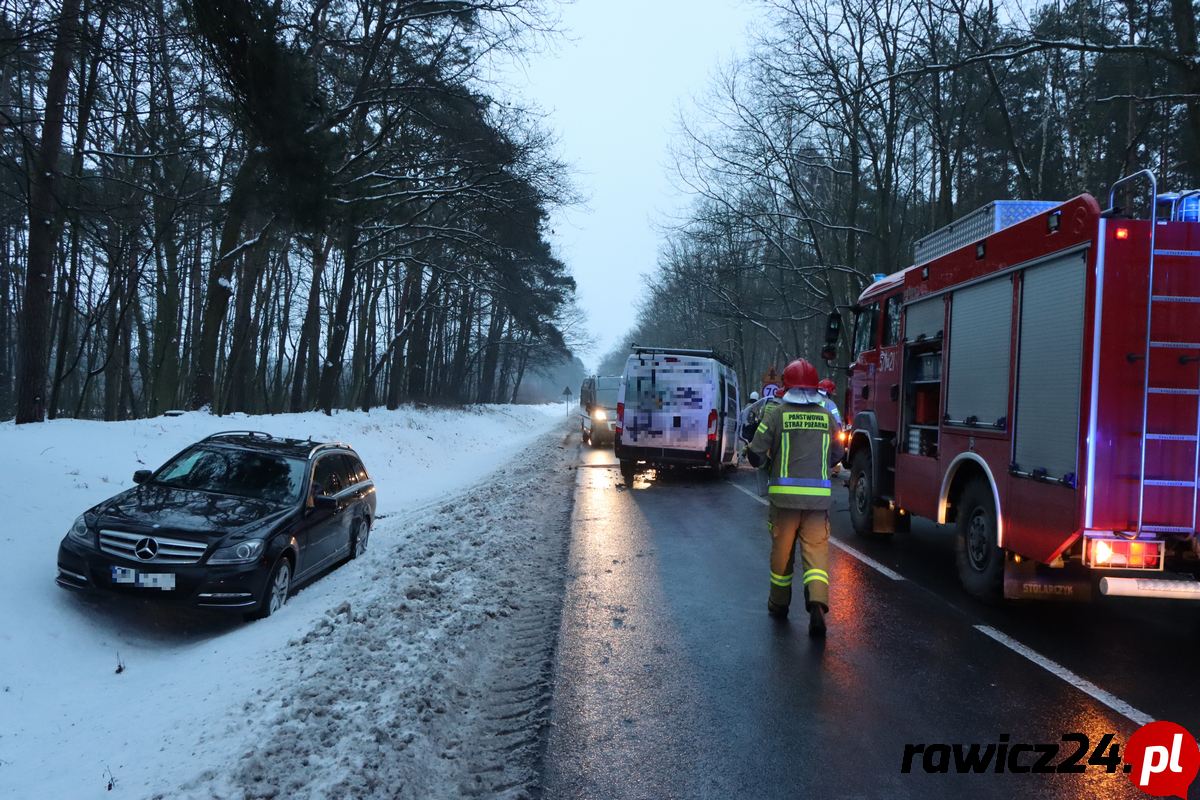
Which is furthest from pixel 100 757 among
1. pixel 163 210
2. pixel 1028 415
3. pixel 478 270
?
pixel 478 270

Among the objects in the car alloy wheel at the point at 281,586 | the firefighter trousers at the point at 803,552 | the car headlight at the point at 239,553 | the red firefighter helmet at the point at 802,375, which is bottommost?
the car alloy wheel at the point at 281,586

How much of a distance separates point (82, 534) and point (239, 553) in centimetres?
134

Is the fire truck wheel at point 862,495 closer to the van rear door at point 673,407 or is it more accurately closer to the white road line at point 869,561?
the white road line at point 869,561

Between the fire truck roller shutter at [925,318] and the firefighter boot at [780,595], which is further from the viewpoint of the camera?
the fire truck roller shutter at [925,318]

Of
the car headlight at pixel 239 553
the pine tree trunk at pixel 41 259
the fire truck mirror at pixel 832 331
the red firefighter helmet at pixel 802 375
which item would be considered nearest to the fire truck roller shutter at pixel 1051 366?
the red firefighter helmet at pixel 802 375

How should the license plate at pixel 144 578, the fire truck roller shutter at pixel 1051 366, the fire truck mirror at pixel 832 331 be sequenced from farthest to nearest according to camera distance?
the fire truck mirror at pixel 832 331
the license plate at pixel 144 578
the fire truck roller shutter at pixel 1051 366

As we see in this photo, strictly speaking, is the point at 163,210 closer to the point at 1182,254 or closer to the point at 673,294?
the point at 1182,254

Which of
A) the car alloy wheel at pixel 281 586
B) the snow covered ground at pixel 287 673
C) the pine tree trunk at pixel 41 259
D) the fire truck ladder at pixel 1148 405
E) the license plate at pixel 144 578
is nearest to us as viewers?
the snow covered ground at pixel 287 673

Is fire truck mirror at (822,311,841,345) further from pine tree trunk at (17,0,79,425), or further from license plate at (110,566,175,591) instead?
pine tree trunk at (17,0,79,425)

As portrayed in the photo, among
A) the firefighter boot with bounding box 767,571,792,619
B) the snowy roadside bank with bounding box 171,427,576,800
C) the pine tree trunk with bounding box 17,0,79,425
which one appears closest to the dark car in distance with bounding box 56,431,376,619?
the snowy roadside bank with bounding box 171,427,576,800

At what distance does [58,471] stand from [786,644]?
8670 millimetres

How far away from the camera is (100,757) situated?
13.3 feet

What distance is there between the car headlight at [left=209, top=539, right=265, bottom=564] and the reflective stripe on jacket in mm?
4194

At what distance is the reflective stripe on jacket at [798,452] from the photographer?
599cm
